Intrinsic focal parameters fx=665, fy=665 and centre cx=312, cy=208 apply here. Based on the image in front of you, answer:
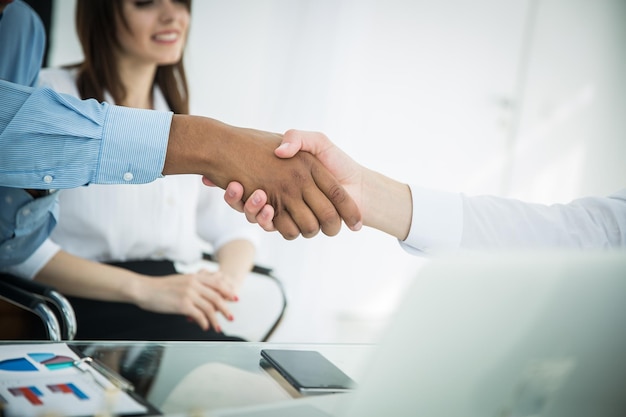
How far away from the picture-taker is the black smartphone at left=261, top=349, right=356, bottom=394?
991mm

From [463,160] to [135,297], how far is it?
283 centimetres

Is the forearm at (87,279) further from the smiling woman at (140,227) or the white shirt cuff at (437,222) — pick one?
the white shirt cuff at (437,222)

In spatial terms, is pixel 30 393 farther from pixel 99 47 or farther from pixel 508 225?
pixel 99 47

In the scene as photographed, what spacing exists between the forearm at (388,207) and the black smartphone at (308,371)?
1.45 ft

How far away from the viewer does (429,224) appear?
148 centimetres

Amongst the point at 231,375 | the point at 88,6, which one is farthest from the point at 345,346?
the point at 88,6

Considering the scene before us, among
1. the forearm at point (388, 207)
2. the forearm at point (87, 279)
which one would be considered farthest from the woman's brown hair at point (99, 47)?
the forearm at point (388, 207)

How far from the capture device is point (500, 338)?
2.15 ft

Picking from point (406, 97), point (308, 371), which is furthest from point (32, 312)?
point (406, 97)

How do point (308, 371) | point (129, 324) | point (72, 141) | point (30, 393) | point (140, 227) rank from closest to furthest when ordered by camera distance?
point (30, 393) → point (308, 371) → point (72, 141) → point (129, 324) → point (140, 227)

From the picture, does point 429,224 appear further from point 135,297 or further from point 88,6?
point 88,6

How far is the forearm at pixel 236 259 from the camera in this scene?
204 cm

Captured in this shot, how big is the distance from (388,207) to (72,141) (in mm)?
695

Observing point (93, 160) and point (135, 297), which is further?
point (135, 297)
